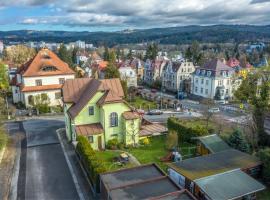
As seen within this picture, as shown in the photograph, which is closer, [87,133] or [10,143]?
[87,133]

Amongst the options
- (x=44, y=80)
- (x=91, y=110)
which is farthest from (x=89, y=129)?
(x=44, y=80)

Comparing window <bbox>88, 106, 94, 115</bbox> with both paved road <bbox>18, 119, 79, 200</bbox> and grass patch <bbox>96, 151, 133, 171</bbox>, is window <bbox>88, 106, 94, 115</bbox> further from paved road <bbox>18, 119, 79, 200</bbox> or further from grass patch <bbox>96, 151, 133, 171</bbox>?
paved road <bbox>18, 119, 79, 200</bbox>

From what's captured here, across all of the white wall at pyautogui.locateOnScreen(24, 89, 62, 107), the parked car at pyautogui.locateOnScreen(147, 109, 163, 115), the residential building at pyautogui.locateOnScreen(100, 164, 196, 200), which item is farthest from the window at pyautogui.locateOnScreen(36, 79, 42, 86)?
the residential building at pyautogui.locateOnScreen(100, 164, 196, 200)

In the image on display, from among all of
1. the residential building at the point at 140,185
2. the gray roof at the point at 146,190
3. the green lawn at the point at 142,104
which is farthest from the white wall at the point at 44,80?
the gray roof at the point at 146,190

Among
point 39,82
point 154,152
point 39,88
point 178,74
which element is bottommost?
point 154,152

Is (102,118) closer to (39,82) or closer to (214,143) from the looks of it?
(214,143)

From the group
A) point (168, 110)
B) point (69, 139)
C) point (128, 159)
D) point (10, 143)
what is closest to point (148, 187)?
point (128, 159)

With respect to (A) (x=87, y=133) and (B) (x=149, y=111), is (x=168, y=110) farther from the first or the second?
(A) (x=87, y=133)
